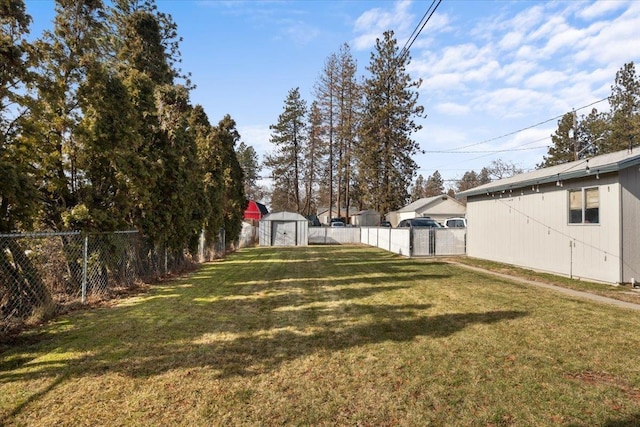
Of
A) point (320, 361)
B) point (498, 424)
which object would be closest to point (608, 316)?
point (498, 424)

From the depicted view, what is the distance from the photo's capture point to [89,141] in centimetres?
788

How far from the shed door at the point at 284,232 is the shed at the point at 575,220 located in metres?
16.2

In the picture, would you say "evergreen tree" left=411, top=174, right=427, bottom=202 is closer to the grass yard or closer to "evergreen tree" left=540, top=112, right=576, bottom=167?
"evergreen tree" left=540, top=112, right=576, bottom=167

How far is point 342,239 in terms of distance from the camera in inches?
1243

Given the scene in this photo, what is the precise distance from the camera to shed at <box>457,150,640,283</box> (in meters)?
9.44

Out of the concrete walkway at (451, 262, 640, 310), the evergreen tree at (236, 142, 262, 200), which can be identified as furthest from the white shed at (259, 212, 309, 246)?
the evergreen tree at (236, 142, 262, 200)

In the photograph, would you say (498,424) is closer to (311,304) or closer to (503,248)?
(311,304)

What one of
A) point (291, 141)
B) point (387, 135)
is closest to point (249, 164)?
point (291, 141)

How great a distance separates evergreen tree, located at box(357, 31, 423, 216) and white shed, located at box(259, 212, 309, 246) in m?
8.28

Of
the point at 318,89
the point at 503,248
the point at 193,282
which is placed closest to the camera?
the point at 193,282

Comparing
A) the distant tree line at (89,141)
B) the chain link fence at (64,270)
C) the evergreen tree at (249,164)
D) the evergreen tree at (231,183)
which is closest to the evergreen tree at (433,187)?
the evergreen tree at (249,164)

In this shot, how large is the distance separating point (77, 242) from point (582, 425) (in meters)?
8.20

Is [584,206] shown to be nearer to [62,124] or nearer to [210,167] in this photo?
[62,124]

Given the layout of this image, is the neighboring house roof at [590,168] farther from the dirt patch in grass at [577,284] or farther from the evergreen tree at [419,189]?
the evergreen tree at [419,189]
